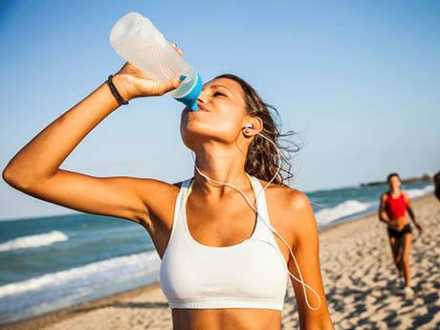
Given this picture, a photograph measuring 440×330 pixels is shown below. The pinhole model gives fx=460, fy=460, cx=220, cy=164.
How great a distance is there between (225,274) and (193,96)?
83 centimetres

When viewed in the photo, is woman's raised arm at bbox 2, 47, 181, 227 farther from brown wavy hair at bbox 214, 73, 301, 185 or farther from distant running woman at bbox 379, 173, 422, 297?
distant running woman at bbox 379, 173, 422, 297

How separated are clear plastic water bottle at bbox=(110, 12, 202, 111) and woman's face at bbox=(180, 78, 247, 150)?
0.06 meters

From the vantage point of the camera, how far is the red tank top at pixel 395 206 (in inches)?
329

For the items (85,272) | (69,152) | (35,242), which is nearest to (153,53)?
(69,152)

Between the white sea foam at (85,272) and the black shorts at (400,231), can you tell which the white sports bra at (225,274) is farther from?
the white sea foam at (85,272)

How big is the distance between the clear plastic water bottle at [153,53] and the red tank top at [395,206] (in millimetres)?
6935

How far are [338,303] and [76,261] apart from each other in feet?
57.5

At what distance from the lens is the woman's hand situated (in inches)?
78.0

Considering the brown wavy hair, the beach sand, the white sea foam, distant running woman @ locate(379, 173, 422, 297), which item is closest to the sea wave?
the white sea foam

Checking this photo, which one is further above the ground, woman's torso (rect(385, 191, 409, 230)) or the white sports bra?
the white sports bra

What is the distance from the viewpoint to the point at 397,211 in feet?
27.4

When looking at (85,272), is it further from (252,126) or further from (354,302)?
(252,126)

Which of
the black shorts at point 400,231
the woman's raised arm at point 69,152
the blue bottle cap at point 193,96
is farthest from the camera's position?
the black shorts at point 400,231

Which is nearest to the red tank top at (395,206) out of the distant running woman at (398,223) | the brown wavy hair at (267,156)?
the distant running woman at (398,223)
